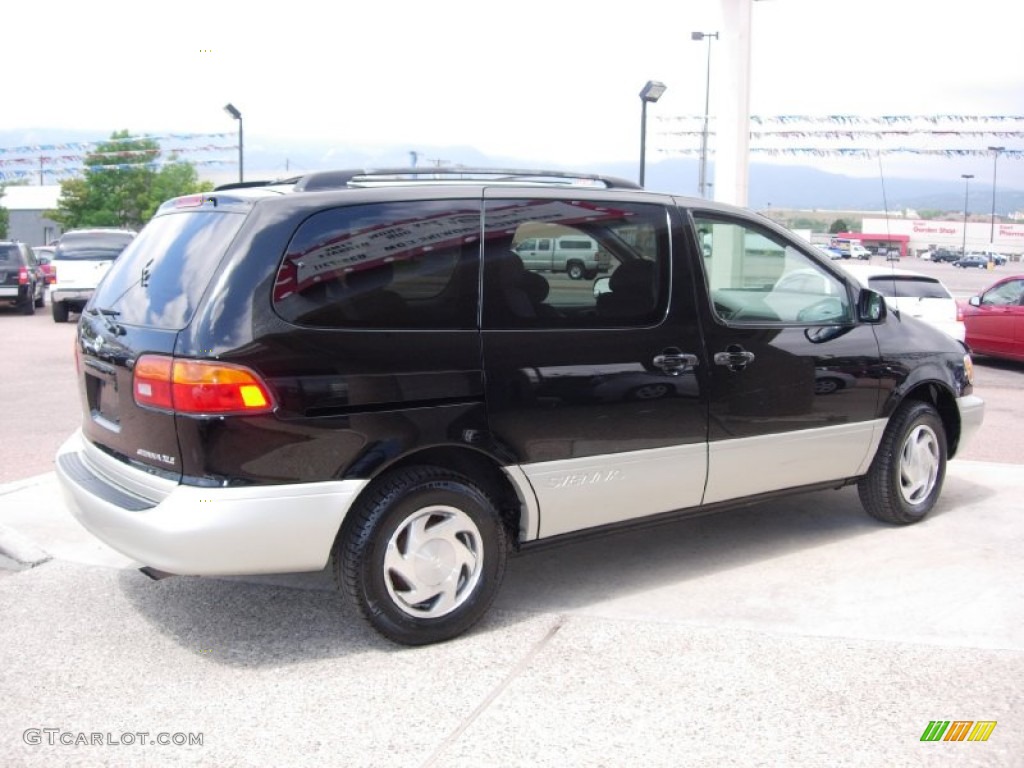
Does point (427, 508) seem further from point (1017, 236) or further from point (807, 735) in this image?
point (1017, 236)

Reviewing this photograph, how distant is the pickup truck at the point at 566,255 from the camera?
438cm

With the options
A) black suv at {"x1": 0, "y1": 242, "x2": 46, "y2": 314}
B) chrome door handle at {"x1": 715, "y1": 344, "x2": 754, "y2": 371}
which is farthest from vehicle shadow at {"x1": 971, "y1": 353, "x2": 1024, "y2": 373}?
black suv at {"x1": 0, "y1": 242, "x2": 46, "y2": 314}

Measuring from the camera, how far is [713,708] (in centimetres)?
363

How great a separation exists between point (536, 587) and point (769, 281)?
2.09 metres

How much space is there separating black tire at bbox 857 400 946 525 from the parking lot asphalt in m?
0.23

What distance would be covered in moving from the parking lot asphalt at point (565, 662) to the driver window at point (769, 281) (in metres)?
1.27

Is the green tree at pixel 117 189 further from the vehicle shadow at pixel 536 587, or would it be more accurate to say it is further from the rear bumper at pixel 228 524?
the rear bumper at pixel 228 524

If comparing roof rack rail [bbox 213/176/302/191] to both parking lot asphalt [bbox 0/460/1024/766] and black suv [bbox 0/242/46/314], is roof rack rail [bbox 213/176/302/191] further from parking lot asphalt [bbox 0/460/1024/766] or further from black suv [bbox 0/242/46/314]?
black suv [bbox 0/242/46/314]

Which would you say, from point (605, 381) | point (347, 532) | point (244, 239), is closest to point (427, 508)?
point (347, 532)

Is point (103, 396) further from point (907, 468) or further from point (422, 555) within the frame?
point (907, 468)

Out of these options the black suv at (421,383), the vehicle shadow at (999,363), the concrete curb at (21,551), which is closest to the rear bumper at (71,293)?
the concrete curb at (21,551)

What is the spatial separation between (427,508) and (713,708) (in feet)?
4.32

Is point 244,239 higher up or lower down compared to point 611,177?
lower down

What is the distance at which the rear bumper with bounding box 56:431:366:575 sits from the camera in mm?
3723
